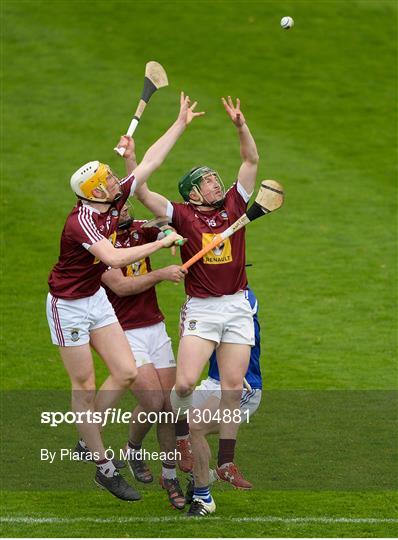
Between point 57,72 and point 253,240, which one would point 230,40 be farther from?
point 253,240

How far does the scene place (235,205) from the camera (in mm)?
11484

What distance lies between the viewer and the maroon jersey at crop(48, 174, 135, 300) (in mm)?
10953

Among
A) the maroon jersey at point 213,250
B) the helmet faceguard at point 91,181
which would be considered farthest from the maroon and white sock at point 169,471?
the helmet faceguard at point 91,181

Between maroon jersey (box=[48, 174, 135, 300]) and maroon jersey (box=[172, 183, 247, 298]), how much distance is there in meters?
0.58

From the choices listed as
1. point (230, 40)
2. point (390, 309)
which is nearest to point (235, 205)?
point (390, 309)

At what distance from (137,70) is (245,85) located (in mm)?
2163

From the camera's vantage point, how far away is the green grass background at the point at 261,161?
1344 centimetres

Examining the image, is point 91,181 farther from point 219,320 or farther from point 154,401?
point 154,401

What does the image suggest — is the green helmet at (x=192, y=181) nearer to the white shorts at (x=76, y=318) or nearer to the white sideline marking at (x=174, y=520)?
the white shorts at (x=76, y=318)

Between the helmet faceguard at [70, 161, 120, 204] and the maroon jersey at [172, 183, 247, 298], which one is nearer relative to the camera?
the helmet faceguard at [70, 161, 120, 204]

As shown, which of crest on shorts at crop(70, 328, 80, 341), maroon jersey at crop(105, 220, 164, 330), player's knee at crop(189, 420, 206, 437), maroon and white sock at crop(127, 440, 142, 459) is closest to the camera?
crest on shorts at crop(70, 328, 80, 341)

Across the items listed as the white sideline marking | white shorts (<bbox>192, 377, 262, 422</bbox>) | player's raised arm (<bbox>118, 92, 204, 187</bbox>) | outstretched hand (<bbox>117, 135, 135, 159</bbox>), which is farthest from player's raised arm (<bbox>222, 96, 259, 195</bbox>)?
the white sideline marking

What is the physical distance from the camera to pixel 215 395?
37.8ft

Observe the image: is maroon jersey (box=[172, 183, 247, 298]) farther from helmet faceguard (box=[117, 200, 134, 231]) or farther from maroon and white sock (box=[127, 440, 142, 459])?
maroon and white sock (box=[127, 440, 142, 459])
